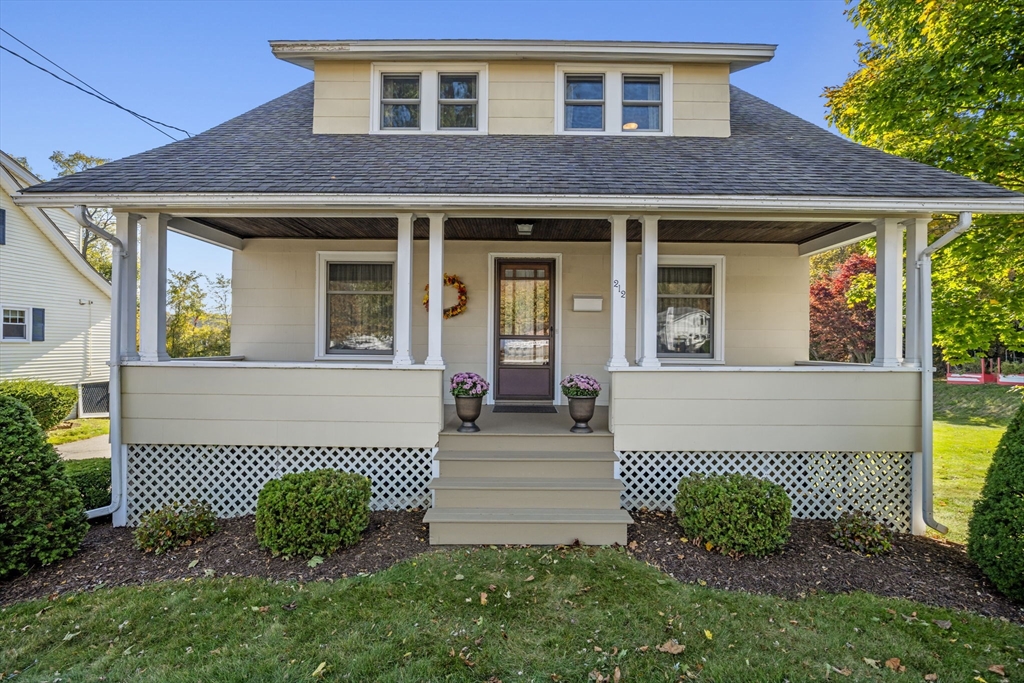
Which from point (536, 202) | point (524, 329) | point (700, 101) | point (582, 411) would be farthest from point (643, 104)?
point (582, 411)

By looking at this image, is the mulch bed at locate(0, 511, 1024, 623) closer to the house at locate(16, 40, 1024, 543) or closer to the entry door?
the house at locate(16, 40, 1024, 543)

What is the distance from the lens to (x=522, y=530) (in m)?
4.32

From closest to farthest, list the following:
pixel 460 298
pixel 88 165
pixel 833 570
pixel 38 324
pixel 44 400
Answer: pixel 833 570 < pixel 460 298 < pixel 44 400 < pixel 38 324 < pixel 88 165

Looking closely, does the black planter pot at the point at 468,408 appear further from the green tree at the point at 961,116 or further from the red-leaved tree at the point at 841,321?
the red-leaved tree at the point at 841,321

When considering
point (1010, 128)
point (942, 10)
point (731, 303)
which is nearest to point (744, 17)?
point (942, 10)

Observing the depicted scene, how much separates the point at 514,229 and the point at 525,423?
2628 mm

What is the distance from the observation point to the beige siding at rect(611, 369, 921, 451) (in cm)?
502

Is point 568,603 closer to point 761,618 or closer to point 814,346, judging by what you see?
point 761,618

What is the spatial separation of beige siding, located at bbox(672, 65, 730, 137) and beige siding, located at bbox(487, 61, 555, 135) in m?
1.74

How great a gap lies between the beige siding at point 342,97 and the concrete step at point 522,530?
5.36 m

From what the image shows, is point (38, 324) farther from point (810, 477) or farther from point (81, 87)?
point (810, 477)

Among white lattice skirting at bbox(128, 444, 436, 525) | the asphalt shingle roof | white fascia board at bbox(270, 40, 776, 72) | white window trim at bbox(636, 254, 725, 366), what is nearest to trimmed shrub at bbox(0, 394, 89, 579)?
white lattice skirting at bbox(128, 444, 436, 525)

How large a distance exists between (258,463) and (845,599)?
5.51m

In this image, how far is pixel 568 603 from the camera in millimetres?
3414
